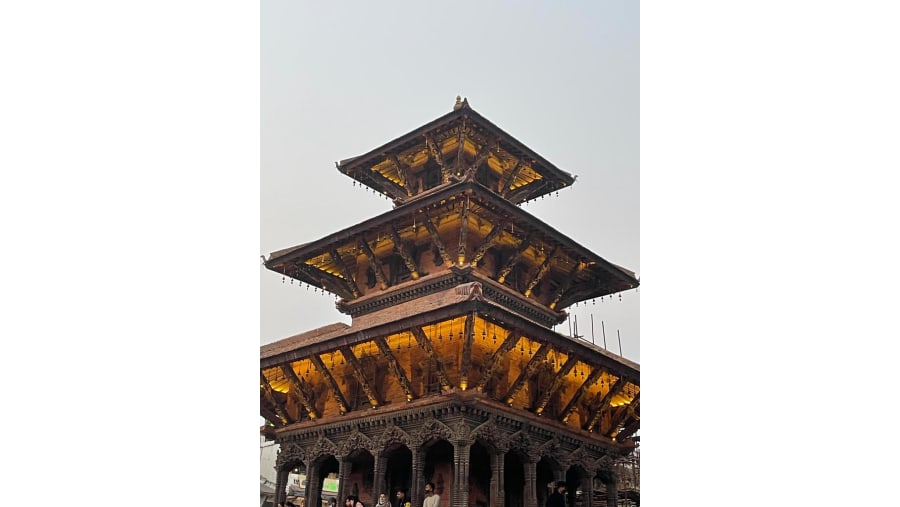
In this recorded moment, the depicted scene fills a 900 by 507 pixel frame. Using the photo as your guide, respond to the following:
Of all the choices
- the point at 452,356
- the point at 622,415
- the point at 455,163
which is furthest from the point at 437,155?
the point at 622,415

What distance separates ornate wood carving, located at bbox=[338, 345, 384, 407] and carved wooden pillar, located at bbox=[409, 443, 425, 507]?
1.39 meters

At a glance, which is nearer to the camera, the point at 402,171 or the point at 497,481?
the point at 497,481

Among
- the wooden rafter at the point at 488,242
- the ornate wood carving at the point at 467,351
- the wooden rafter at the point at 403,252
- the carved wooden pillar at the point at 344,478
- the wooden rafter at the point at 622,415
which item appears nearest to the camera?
the ornate wood carving at the point at 467,351

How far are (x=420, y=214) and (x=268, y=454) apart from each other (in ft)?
101

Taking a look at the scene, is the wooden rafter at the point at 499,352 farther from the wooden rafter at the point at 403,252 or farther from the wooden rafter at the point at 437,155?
the wooden rafter at the point at 437,155

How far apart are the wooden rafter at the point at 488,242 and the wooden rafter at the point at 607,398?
3383mm

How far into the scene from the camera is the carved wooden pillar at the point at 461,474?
11.3 m

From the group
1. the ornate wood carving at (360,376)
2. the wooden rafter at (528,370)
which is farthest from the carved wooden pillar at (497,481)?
the ornate wood carving at (360,376)

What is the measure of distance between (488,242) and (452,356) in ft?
7.78

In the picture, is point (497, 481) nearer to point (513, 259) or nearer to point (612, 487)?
point (612, 487)

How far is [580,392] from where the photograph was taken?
44.9ft

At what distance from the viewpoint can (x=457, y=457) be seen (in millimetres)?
11539

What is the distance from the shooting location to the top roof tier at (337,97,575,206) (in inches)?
618
